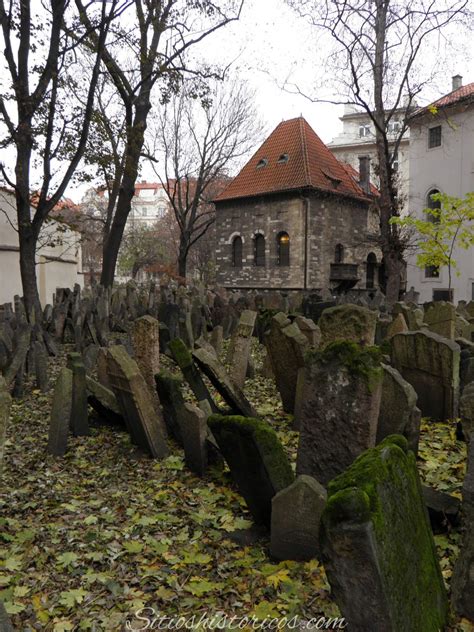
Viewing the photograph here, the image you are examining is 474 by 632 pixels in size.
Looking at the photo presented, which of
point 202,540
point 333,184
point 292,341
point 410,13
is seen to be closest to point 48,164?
point 292,341

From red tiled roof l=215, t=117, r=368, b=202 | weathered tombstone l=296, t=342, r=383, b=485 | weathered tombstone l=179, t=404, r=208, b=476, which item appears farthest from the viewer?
red tiled roof l=215, t=117, r=368, b=202

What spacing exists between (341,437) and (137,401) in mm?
2089

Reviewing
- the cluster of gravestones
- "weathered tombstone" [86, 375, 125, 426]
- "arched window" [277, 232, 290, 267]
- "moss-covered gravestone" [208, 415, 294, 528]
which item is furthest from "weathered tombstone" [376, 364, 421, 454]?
"arched window" [277, 232, 290, 267]

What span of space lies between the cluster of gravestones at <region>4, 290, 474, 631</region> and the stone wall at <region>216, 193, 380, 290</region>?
22.8 meters

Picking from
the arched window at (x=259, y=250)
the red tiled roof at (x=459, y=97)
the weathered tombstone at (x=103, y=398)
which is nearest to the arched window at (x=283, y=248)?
the arched window at (x=259, y=250)

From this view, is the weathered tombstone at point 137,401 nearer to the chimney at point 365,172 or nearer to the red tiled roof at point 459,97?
the red tiled roof at point 459,97

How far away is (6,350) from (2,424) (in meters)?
5.06

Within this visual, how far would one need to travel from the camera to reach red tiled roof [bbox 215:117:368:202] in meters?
30.5

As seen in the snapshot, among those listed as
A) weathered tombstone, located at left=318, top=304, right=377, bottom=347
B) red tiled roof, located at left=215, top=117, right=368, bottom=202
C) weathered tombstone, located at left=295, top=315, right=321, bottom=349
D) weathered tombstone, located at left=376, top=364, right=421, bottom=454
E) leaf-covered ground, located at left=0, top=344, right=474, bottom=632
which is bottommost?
leaf-covered ground, located at left=0, top=344, right=474, bottom=632

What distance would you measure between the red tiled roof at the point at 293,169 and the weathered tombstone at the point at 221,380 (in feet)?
84.2

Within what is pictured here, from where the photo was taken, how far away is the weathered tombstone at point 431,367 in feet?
17.0

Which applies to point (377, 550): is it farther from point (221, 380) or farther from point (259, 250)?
point (259, 250)

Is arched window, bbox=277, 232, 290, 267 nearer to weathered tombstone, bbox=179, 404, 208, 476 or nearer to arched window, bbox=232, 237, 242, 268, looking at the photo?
arched window, bbox=232, 237, 242, 268

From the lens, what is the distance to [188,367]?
546cm
